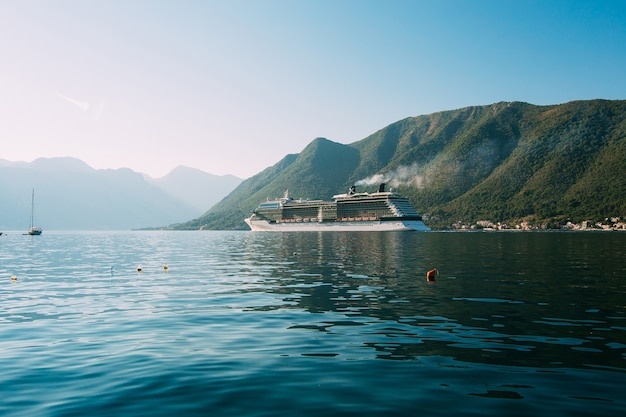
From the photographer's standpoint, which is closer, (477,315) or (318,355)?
(318,355)

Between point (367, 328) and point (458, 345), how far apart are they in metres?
3.83

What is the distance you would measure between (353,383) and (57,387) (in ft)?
24.2

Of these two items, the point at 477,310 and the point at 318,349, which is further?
the point at 477,310

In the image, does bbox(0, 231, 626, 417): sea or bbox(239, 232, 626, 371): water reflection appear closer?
bbox(0, 231, 626, 417): sea

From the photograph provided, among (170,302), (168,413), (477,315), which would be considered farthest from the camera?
(170,302)

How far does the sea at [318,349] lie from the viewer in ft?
34.4

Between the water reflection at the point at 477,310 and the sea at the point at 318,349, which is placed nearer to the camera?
the sea at the point at 318,349

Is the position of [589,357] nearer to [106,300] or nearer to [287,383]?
[287,383]

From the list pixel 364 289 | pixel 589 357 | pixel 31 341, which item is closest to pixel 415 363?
pixel 589 357

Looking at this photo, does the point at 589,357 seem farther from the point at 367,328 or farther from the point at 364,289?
the point at 364,289

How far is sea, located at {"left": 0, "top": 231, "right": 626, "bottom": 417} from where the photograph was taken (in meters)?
10.5

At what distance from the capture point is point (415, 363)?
13.4 metres

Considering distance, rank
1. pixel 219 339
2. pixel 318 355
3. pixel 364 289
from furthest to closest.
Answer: pixel 364 289, pixel 219 339, pixel 318 355

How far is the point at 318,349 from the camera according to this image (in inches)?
591
